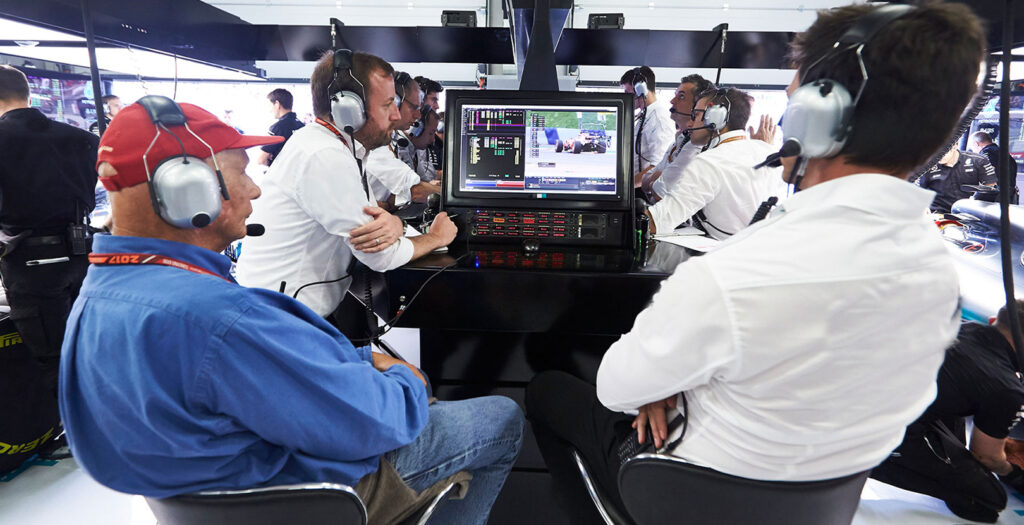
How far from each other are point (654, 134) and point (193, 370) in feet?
13.2

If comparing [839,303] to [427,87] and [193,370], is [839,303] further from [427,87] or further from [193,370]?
[427,87]

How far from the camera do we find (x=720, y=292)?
2.35 feet

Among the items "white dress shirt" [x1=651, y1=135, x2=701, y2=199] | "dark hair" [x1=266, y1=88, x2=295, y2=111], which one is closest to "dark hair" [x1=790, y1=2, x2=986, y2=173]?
"white dress shirt" [x1=651, y1=135, x2=701, y2=199]

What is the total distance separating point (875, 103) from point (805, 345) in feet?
1.28

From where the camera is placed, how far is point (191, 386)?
750 millimetres

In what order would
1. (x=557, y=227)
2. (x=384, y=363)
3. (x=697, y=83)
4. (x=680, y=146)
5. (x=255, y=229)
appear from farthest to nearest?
(x=697, y=83) < (x=680, y=146) < (x=557, y=227) < (x=384, y=363) < (x=255, y=229)

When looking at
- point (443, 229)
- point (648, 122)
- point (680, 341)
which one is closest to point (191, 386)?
point (680, 341)

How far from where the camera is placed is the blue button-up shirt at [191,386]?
739mm

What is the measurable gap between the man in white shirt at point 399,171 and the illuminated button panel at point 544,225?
1.44 meters

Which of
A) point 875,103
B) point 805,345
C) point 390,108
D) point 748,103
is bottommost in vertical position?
point 805,345

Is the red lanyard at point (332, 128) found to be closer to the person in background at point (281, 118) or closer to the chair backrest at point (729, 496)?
the chair backrest at point (729, 496)

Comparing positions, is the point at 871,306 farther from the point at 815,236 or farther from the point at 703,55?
the point at 703,55

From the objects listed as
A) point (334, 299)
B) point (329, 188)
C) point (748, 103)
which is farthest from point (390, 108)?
point (748, 103)

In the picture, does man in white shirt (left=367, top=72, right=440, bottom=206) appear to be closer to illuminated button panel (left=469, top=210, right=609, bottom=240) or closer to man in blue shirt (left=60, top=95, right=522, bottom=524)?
illuminated button panel (left=469, top=210, right=609, bottom=240)
